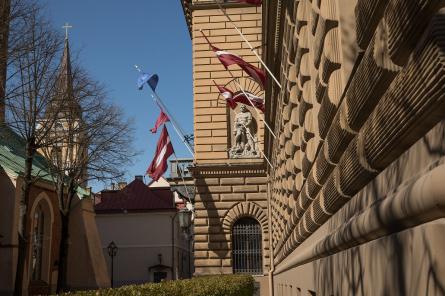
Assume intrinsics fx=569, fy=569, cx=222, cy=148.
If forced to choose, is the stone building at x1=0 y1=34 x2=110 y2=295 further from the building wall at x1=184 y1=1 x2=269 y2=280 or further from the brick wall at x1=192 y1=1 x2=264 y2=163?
the building wall at x1=184 y1=1 x2=269 y2=280

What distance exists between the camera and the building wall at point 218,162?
28.2 metres

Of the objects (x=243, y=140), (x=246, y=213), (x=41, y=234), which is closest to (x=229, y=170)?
(x=243, y=140)

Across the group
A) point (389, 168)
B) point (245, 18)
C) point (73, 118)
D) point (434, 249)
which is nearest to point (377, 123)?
point (389, 168)

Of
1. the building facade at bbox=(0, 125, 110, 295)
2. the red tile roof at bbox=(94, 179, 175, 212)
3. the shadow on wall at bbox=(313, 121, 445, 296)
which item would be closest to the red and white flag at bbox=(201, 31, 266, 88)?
the shadow on wall at bbox=(313, 121, 445, 296)

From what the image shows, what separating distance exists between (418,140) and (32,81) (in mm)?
21357

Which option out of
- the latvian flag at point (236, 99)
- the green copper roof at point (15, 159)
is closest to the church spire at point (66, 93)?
the latvian flag at point (236, 99)

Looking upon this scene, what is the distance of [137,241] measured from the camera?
56031 millimetres

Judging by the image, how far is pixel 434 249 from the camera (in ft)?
9.35

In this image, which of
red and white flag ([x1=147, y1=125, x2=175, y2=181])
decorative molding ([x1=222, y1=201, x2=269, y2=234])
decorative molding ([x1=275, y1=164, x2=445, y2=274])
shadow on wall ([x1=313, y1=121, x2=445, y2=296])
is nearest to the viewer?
decorative molding ([x1=275, y1=164, x2=445, y2=274])

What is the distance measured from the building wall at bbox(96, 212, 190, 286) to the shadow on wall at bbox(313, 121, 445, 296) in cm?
5059

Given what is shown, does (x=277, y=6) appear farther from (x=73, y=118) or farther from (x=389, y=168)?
(x=73, y=118)

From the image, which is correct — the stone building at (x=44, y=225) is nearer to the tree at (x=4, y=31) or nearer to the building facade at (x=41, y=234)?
the building facade at (x=41, y=234)

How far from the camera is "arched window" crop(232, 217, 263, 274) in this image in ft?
93.2

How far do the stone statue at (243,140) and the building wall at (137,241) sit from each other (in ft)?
91.7
